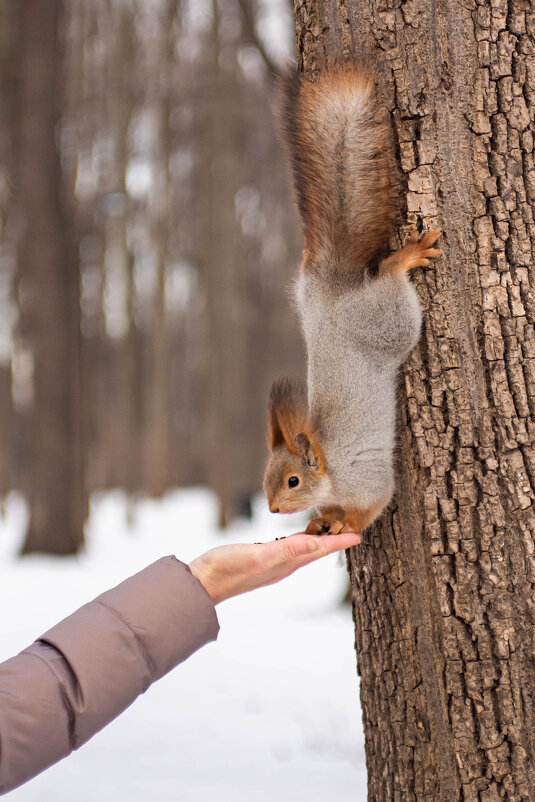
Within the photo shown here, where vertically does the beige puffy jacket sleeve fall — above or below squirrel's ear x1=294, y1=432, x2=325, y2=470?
below

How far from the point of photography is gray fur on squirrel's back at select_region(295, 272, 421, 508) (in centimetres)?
186

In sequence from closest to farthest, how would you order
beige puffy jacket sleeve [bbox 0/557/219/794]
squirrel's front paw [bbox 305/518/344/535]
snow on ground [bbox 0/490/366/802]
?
beige puffy jacket sleeve [bbox 0/557/219/794] → squirrel's front paw [bbox 305/518/344/535] → snow on ground [bbox 0/490/366/802]

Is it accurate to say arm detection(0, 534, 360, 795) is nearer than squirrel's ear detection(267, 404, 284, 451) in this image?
Yes

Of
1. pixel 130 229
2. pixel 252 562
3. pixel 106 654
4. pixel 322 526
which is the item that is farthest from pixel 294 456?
pixel 130 229

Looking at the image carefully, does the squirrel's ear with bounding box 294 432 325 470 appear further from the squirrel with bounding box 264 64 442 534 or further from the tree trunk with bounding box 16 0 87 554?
the tree trunk with bounding box 16 0 87 554

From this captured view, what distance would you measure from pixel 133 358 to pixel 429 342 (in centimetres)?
1244

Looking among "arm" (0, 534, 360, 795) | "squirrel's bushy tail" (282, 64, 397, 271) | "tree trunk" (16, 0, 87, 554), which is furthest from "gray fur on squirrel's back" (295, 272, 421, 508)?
"tree trunk" (16, 0, 87, 554)

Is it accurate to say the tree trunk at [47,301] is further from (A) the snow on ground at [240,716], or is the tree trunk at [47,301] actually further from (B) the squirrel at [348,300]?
(B) the squirrel at [348,300]

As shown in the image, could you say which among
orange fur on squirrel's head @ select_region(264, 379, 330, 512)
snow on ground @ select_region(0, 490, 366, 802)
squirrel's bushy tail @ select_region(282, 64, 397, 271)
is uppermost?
squirrel's bushy tail @ select_region(282, 64, 397, 271)

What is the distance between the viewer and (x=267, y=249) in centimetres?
1664

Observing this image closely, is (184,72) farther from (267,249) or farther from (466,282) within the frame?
(466,282)

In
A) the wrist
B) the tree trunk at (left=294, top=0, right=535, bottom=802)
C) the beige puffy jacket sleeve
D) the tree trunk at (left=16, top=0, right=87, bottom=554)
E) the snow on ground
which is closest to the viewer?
the beige puffy jacket sleeve

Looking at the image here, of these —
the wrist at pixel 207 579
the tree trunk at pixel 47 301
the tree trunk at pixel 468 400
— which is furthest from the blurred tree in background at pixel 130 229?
the wrist at pixel 207 579

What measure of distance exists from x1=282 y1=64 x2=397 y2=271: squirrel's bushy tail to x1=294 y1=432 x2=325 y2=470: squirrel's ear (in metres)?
0.42
